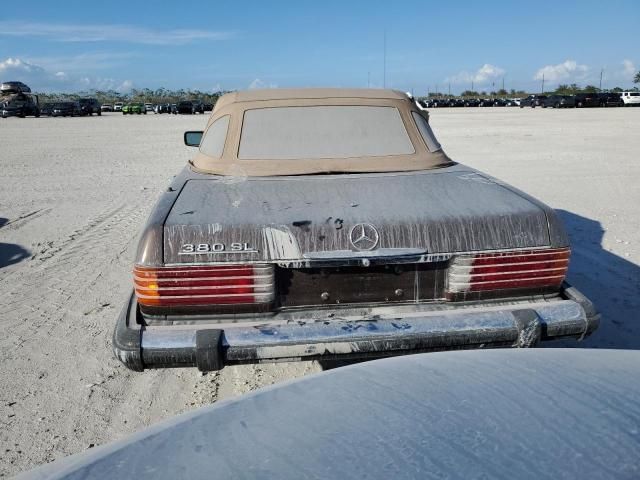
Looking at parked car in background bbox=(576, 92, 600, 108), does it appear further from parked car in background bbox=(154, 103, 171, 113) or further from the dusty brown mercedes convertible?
the dusty brown mercedes convertible

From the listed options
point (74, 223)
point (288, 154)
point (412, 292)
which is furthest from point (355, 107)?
point (74, 223)

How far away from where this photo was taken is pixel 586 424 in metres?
1.18

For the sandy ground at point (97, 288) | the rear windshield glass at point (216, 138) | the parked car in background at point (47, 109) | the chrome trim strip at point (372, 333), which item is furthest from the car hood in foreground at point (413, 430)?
the parked car in background at point (47, 109)

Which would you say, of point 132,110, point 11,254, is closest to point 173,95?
point 132,110

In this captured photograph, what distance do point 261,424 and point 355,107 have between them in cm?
283

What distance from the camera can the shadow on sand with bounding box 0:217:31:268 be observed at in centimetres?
521

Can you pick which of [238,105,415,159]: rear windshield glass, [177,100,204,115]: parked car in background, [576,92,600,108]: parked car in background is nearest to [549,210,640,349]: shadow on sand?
[238,105,415,159]: rear windshield glass

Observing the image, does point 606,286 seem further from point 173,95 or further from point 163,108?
point 173,95

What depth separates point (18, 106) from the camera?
128 feet

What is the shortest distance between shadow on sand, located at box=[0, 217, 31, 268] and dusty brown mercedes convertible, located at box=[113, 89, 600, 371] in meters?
3.29

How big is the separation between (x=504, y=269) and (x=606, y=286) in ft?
7.61

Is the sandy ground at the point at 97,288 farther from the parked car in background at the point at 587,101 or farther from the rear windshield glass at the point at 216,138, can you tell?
the parked car in background at the point at 587,101

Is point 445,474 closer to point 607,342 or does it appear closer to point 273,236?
point 273,236

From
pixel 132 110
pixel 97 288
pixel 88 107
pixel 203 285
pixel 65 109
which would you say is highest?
pixel 88 107
